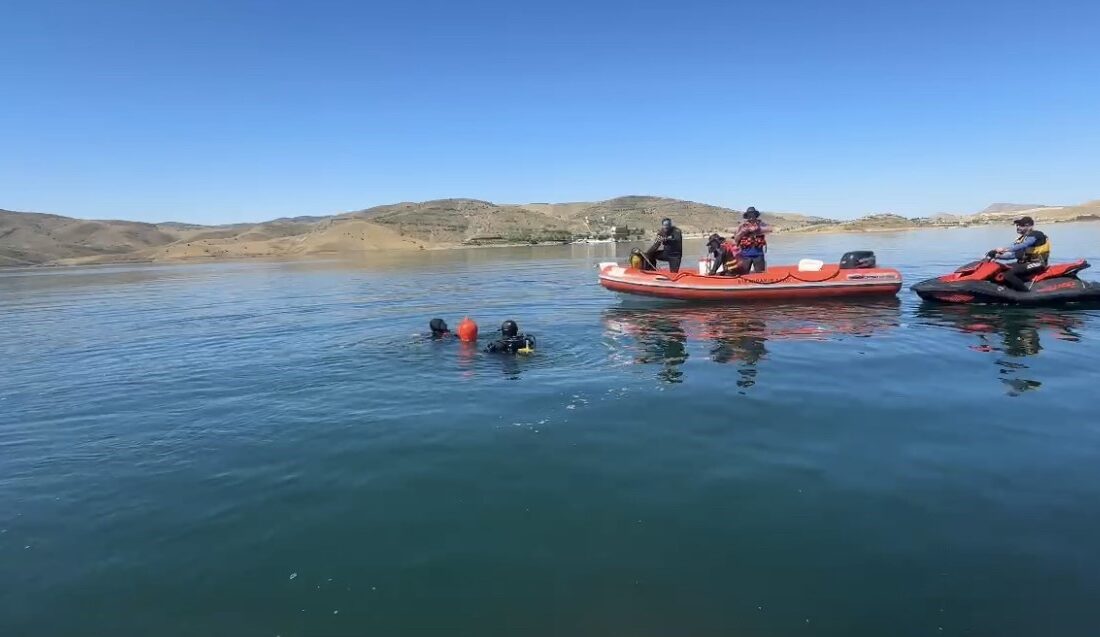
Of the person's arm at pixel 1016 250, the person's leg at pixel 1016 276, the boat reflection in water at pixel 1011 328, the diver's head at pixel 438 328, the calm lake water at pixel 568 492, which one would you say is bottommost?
the calm lake water at pixel 568 492

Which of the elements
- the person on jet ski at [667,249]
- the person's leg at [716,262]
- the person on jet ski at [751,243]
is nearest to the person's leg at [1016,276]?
the person on jet ski at [751,243]

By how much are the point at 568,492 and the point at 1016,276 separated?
47.8ft

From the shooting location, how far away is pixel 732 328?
1327cm

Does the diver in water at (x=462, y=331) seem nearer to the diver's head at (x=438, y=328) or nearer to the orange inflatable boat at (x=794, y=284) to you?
the diver's head at (x=438, y=328)

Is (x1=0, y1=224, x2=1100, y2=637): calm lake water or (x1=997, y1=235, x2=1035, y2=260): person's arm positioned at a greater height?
(x1=997, y1=235, x2=1035, y2=260): person's arm

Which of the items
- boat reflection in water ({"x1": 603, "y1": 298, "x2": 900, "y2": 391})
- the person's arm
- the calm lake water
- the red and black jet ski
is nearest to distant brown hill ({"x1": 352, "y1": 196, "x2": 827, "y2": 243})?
boat reflection in water ({"x1": 603, "y1": 298, "x2": 900, "y2": 391})

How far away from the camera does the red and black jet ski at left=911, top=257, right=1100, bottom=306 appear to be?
1386 centimetres

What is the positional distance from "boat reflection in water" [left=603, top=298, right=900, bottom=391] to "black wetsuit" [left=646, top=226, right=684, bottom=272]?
114 inches

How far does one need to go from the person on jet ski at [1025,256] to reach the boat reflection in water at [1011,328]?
0.72 m

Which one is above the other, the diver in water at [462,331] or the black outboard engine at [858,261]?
the black outboard engine at [858,261]

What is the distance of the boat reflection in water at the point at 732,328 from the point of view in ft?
34.9

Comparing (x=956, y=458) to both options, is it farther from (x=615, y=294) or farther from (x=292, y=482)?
(x=615, y=294)

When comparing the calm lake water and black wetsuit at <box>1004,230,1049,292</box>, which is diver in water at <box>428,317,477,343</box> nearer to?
the calm lake water

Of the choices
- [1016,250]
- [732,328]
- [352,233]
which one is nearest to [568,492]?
[732,328]
